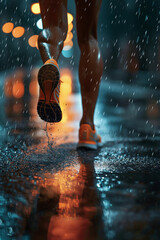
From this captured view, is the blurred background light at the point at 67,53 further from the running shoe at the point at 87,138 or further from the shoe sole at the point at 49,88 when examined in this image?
the shoe sole at the point at 49,88

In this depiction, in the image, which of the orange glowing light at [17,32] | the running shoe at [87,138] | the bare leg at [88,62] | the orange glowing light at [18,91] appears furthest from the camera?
the orange glowing light at [17,32]

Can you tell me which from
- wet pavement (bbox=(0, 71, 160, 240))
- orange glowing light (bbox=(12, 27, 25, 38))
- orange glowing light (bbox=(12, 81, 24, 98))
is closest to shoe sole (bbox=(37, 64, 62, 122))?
wet pavement (bbox=(0, 71, 160, 240))

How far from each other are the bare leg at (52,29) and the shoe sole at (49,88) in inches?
5.7

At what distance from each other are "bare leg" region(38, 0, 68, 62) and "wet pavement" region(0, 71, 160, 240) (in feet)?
2.00

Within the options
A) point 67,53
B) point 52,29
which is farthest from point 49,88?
point 67,53

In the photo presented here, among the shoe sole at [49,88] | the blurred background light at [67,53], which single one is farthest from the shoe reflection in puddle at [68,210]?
the blurred background light at [67,53]

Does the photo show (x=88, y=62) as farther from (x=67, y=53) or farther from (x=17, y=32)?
(x=67, y=53)

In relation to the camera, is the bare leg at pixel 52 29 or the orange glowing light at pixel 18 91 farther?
the orange glowing light at pixel 18 91

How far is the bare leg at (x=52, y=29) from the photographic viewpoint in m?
1.82

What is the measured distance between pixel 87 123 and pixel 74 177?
984 mm

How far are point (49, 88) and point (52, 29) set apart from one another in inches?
16.2

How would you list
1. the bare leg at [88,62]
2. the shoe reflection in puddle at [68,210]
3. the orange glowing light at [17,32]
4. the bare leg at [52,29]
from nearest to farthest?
the shoe reflection in puddle at [68,210] < the bare leg at [52,29] < the bare leg at [88,62] < the orange glowing light at [17,32]

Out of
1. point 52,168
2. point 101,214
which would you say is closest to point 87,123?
point 52,168

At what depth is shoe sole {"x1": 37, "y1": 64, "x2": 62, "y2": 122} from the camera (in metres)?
1.68
